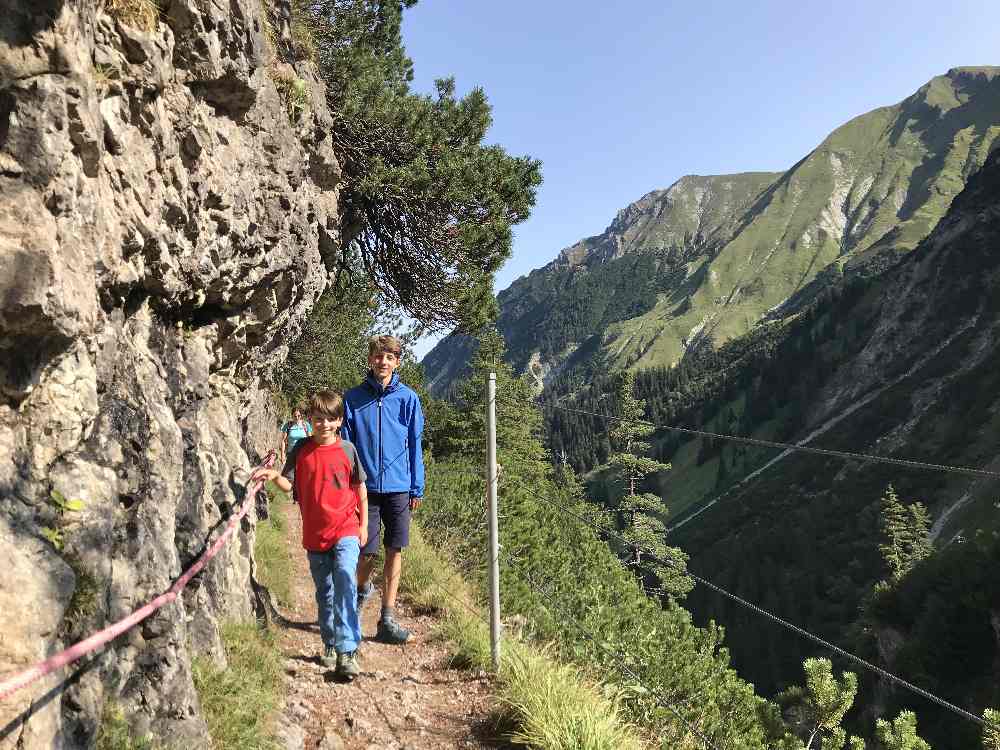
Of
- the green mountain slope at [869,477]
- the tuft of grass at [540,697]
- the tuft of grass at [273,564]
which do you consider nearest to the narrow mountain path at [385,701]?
the tuft of grass at [540,697]

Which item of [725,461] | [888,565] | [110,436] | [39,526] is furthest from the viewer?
[725,461]

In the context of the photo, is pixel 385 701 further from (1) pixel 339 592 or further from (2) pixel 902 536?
(2) pixel 902 536

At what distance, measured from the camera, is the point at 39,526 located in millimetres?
2949

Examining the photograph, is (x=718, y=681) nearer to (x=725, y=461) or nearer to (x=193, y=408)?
(x=193, y=408)

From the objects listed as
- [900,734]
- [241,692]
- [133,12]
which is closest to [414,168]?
[133,12]

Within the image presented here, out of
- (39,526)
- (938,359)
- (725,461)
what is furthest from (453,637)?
(725,461)

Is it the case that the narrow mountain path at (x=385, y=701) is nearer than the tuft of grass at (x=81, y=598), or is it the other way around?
the tuft of grass at (x=81, y=598)

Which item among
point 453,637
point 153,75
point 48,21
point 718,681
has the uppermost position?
point 153,75

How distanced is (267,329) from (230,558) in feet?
14.3

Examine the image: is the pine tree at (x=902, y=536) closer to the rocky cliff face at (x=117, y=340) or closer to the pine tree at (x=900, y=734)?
the pine tree at (x=900, y=734)

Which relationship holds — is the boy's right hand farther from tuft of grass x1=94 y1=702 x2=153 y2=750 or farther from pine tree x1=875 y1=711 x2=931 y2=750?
pine tree x1=875 y1=711 x2=931 y2=750

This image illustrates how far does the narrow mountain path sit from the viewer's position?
4.16 metres

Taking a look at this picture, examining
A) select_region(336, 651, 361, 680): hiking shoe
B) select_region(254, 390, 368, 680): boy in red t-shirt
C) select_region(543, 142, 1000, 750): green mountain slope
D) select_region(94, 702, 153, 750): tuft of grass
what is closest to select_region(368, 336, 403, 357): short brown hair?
select_region(254, 390, 368, 680): boy in red t-shirt

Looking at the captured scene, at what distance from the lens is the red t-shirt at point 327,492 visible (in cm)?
478
